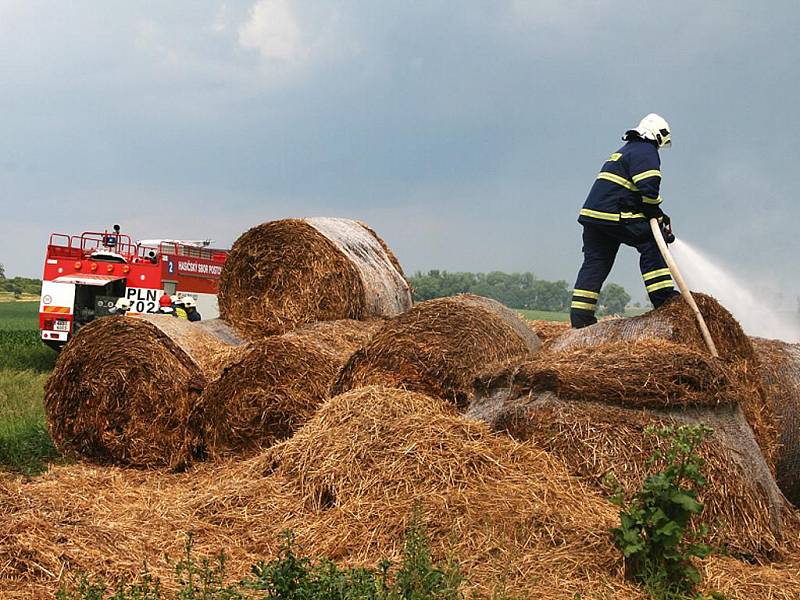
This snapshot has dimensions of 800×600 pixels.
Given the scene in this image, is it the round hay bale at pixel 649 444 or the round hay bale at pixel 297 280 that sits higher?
the round hay bale at pixel 297 280

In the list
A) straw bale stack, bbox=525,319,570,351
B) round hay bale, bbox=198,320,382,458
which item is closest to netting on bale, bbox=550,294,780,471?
straw bale stack, bbox=525,319,570,351

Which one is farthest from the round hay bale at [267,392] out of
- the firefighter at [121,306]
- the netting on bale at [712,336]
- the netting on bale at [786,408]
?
the firefighter at [121,306]

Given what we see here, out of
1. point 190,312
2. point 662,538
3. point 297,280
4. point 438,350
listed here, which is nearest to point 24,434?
point 297,280

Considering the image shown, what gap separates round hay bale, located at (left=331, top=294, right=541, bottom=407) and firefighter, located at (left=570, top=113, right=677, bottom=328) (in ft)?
3.99

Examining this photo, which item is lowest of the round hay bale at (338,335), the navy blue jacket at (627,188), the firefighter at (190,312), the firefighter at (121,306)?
the round hay bale at (338,335)

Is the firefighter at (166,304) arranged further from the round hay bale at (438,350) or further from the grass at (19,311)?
A: the grass at (19,311)

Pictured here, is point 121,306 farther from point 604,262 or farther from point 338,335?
point 604,262

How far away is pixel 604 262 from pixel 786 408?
6.46 feet

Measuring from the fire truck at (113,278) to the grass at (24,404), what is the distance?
46.1 inches

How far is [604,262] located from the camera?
27.5 ft

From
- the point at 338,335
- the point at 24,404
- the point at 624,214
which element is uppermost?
the point at 624,214

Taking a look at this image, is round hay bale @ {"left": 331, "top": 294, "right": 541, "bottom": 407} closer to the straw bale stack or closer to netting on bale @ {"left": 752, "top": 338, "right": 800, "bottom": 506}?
the straw bale stack

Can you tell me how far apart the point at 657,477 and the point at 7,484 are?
4.88 m

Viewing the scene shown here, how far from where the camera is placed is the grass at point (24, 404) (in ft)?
28.8
